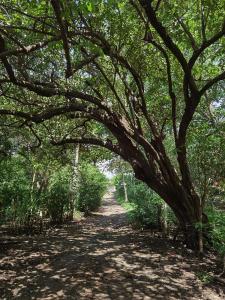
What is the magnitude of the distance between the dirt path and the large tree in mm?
1382

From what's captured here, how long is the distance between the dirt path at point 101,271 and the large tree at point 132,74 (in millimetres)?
1382

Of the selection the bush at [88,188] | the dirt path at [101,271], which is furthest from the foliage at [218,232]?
the bush at [88,188]

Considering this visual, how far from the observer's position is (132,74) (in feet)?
28.6

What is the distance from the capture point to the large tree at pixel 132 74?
7.04 metres

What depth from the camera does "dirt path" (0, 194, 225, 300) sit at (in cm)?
580

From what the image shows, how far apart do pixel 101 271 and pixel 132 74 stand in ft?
15.4

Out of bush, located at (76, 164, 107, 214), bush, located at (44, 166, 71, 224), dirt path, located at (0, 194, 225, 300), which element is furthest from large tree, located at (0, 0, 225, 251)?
bush, located at (76, 164, 107, 214)

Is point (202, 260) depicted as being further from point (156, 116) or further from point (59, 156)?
point (59, 156)

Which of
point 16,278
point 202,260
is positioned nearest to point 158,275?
point 202,260

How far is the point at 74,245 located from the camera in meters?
9.52

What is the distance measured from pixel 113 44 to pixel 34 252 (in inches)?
210

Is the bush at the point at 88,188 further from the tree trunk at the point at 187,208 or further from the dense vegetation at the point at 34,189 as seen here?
the tree trunk at the point at 187,208

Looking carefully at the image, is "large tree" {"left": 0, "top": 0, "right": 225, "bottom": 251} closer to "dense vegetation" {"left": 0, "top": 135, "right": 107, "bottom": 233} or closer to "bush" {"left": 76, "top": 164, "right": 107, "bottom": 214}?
"dense vegetation" {"left": 0, "top": 135, "right": 107, "bottom": 233}

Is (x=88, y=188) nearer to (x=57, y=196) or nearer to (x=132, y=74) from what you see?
(x=57, y=196)
